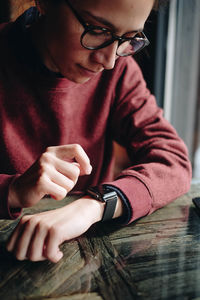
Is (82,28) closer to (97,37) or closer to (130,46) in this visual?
(97,37)

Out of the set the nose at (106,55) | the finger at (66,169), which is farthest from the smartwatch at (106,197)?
the nose at (106,55)

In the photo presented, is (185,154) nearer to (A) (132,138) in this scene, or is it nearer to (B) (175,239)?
(A) (132,138)

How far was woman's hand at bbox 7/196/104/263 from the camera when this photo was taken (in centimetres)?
68

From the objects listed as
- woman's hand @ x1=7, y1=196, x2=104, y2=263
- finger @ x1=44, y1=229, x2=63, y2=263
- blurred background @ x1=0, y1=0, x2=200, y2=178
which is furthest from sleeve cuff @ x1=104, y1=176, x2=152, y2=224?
blurred background @ x1=0, y1=0, x2=200, y2=178

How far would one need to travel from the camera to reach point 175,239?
79cm

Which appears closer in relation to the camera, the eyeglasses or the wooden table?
the wooden table

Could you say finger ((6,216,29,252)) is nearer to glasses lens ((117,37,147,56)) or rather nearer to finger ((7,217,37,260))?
finger ((7,217,37,260))

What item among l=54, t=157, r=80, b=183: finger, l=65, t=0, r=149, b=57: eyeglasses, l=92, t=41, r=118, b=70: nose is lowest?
l=54, t=157, r=80, b=183: finger

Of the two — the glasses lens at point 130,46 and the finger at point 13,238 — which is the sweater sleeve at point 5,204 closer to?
the finger at point 13,238

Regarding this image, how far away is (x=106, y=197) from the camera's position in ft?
2.86

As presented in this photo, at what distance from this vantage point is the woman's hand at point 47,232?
0.68 m

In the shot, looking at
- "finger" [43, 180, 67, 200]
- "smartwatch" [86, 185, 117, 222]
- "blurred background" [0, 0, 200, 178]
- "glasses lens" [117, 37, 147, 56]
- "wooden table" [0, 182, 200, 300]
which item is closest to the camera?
"wooden table" [0, 182, 200, 300]

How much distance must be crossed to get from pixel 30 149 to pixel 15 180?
0.41 meters

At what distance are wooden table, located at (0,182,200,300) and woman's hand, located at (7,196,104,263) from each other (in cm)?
2
